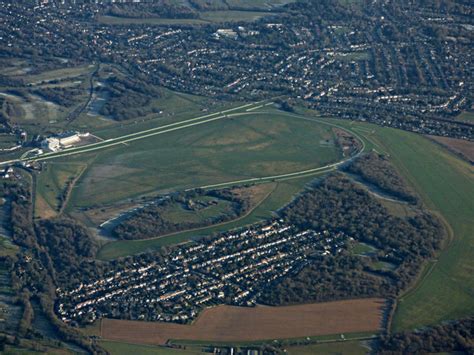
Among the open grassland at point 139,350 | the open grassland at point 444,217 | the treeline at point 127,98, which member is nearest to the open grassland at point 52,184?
the treeline at point 127,98

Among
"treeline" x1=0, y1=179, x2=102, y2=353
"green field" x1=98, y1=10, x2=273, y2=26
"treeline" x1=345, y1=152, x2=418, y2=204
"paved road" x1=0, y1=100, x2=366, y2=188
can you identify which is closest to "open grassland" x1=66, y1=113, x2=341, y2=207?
"paved road" x1=0, y1=100, x2=366, y2=188

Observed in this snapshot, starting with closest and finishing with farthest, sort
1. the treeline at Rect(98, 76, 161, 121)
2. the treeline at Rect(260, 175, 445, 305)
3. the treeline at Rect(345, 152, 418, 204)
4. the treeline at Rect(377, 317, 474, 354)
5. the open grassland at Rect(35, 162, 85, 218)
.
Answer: the treeline at Rect(377, 317, 474, 354) < the treeline at Rect(260, 175, 445, 305) < the open grassland at Rect(35, 162, 85, 218) < the treeline at Rect(345, 152, 418, 204) < the treeline at Rect(98, 76, 161, 121)

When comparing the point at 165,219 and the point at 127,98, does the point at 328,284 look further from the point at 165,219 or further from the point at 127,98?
the point at 127,98

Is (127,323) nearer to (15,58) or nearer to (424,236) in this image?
(424,236)

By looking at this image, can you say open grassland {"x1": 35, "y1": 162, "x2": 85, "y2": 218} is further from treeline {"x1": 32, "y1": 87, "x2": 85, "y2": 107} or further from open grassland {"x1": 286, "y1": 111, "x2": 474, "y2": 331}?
open grassland {"x1": 286, "y1": 111, "x2": 474, "y2": 331}

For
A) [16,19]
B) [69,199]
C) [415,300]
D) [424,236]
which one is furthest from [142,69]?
[415,300]

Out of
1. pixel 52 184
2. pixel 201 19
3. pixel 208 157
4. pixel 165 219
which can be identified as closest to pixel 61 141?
pixel 52 184

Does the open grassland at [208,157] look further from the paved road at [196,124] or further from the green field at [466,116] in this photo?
the green field at [466,116]
